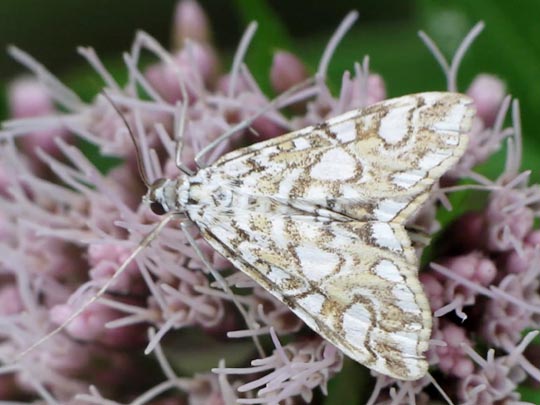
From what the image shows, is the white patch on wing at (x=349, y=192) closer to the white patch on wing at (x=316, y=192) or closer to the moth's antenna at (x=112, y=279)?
the white patch on wing at (x=316, y=192)

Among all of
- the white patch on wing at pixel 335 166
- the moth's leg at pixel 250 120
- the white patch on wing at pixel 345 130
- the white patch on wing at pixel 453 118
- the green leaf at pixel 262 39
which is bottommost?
the white patch on wing at pixel 453 118

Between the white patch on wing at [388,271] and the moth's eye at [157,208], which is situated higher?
the moth's eye at [157,208]

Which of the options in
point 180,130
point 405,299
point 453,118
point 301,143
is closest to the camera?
point 405,299

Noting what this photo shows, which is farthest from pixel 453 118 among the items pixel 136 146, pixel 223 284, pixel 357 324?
pixel 136 146

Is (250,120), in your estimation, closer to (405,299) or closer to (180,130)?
(180,130)

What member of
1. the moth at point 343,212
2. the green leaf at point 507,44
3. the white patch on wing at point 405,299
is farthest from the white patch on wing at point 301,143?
the green leaf at point 507,44

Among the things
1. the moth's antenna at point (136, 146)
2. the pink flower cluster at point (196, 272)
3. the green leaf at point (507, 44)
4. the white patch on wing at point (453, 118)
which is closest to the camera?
the white patch on wing at point (453, 118)

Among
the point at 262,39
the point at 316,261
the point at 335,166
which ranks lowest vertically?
the point at 316,261

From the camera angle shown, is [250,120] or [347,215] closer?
[347,215]
